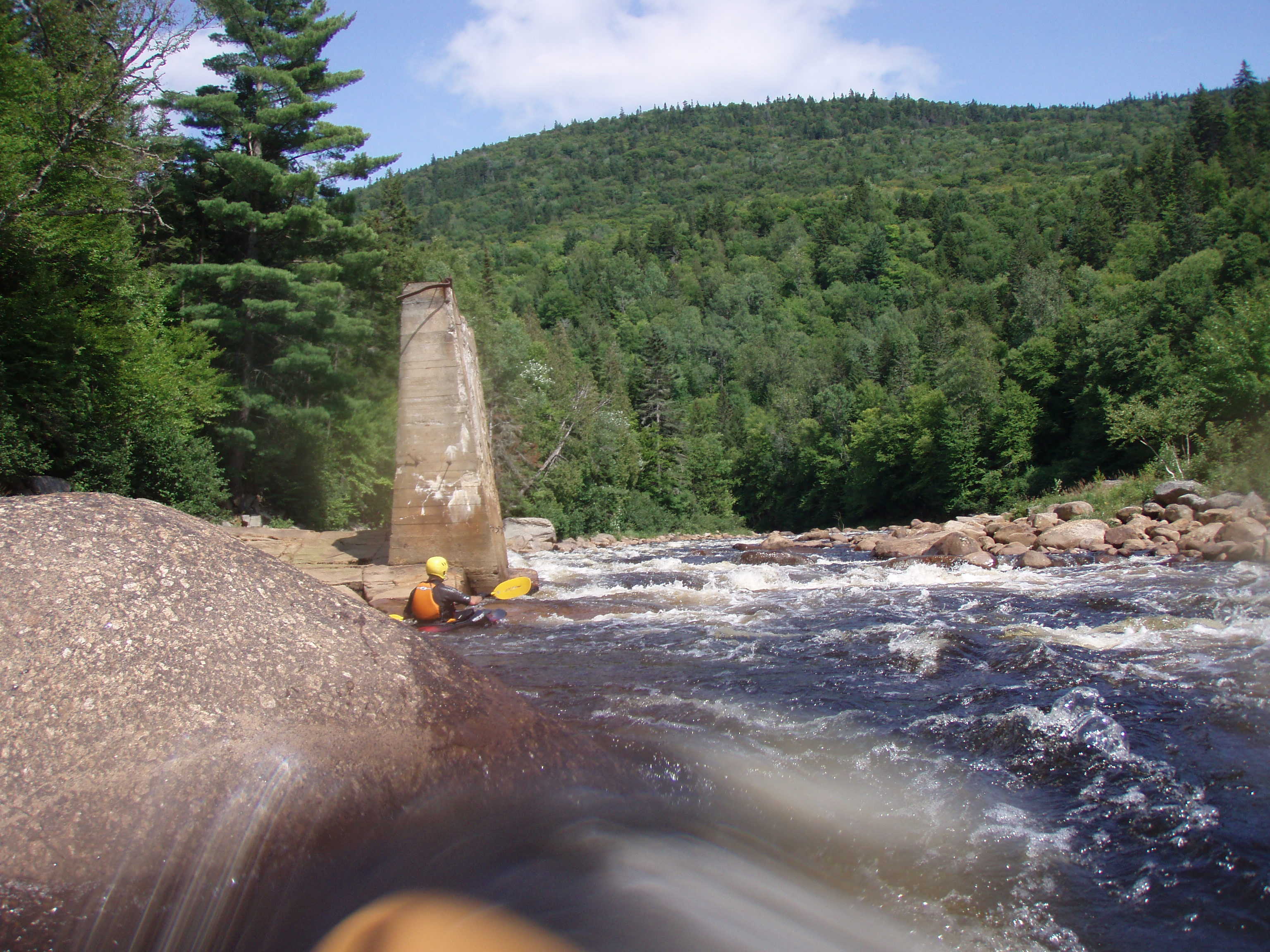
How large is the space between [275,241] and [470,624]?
713 inches

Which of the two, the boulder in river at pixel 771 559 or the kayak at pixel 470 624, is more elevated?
the kayak at pixel 470 624

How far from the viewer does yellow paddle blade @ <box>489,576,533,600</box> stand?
13.1 metres

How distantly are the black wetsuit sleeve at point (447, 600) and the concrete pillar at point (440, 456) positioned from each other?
3.44 metres

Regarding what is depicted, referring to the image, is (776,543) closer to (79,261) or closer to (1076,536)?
(1076,536)

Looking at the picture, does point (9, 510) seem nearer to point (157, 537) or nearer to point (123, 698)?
point (157, 537)

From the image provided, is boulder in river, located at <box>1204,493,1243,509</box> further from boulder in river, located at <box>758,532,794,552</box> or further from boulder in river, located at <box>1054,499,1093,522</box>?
boulder in river, located at <box>758,532,794,552</box>

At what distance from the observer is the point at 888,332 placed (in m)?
87.8

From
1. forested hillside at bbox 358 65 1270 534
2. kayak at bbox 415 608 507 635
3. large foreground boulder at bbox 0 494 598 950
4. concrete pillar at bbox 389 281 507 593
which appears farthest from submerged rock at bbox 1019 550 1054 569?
large foreground boulder at bbox 0 494 598 950

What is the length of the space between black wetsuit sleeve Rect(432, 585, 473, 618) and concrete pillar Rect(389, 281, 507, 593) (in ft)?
11.3

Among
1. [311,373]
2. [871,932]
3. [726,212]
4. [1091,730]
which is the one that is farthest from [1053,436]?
[726,212]

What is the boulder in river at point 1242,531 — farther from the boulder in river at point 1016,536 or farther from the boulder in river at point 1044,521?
the boulder in river at point 1044,521

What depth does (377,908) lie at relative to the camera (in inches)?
120

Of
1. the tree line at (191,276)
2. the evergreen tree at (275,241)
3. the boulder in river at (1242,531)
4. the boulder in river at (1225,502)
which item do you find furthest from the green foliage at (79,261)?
the boulder in river at (1225,502)

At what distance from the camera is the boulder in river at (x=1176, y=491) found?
1906 centimetres
